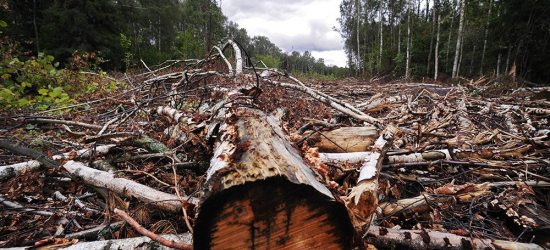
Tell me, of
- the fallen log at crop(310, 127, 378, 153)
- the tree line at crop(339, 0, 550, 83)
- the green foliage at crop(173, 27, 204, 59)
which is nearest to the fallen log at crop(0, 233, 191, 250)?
the fallen log at crop(310, 127, 378, 153)

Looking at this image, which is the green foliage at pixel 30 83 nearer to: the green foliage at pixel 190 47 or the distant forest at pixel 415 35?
the distant forest at pixel 415 35

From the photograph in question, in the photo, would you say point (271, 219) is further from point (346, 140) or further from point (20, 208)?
point (20, 208)

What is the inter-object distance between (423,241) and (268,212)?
0.99 meters

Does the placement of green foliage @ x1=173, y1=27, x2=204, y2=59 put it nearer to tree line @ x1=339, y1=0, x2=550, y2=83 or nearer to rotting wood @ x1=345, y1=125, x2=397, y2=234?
tree line @ x1=339, y1=0, x2=550, y2=83

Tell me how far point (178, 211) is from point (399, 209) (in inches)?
60.7

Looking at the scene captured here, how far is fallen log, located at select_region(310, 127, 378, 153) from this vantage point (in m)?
2.33

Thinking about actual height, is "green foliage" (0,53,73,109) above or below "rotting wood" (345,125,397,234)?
above

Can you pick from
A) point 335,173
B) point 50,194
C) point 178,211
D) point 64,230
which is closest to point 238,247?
point 178,211

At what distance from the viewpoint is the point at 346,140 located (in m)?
2.40

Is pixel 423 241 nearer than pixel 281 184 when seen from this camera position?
No

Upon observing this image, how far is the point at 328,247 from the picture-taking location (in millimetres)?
932

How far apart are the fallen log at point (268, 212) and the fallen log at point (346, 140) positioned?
4.76 feet

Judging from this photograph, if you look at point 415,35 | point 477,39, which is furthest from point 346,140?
point 415,35

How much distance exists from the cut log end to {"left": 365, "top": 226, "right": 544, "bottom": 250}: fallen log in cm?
42
